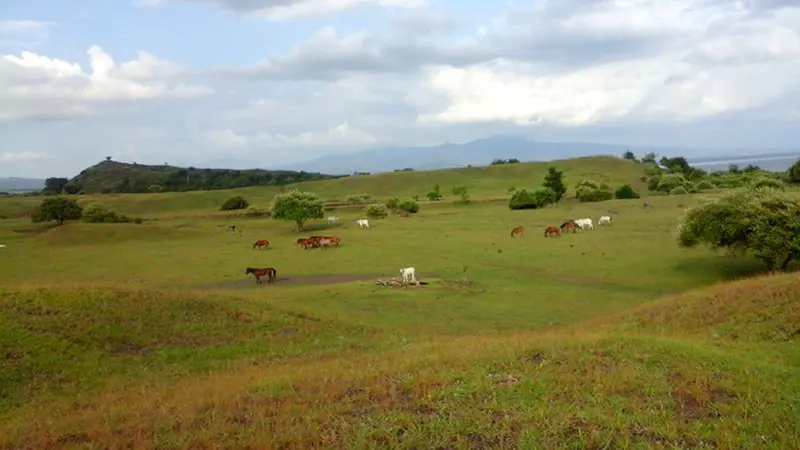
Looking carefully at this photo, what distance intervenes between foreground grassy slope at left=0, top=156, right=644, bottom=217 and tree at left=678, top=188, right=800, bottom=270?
95.7 m

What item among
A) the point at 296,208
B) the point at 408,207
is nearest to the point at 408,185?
the point at 408,207

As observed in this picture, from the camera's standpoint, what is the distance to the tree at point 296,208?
7056cm

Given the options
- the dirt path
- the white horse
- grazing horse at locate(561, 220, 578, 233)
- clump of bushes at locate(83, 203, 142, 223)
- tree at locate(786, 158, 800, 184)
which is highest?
tree at locate(786, 158, 800, 184)

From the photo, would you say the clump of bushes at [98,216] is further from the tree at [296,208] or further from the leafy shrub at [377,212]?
the leafy shrub at [377,212]

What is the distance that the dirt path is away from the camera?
122 ft

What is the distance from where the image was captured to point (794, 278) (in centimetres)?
2303

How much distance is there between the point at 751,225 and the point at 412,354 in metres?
28.2

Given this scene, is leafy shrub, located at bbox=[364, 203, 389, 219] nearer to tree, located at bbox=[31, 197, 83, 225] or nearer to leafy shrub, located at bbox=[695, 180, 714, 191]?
tree, located at bbox=[31, 197, 83, 225]

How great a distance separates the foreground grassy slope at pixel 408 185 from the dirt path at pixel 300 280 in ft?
313

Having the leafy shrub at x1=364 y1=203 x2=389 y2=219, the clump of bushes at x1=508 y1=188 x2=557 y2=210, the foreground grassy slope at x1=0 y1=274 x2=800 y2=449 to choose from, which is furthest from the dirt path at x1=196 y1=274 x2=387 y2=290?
the clump of bushes at x1=508 y1=188 x2=557 y2=210

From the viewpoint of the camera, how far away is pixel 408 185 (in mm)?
169500

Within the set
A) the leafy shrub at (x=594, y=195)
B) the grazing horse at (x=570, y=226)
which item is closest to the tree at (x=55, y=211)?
the grazing horse at (x=570, y=226)

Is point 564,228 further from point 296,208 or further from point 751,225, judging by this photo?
point 296,208

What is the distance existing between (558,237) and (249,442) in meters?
47.7
